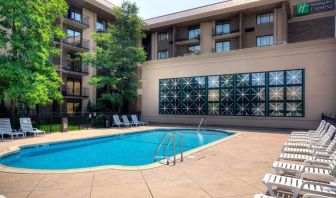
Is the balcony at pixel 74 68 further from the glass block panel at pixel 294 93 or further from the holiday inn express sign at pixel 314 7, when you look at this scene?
the holiday inn express sign at pixel 314 7

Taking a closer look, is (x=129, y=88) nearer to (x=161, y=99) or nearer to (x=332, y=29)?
(x=161, y=99)

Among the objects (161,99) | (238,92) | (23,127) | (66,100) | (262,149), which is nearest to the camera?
(262,149)

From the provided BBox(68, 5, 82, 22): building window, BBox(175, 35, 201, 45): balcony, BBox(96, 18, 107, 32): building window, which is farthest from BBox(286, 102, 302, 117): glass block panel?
BBox(68, 5, 82, 22): building window

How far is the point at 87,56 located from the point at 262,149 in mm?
17451

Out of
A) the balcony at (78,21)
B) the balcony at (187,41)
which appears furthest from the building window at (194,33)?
the balcony at (78,21)

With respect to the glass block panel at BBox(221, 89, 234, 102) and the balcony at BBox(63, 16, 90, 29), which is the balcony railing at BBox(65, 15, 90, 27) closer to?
the balcony at BBox(63, 16, 90, 29)

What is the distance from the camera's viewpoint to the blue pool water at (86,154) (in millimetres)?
8805

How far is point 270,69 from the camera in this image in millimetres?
19828

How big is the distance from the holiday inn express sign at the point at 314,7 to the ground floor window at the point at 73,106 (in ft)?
88.9

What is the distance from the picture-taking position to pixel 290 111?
19.0 m

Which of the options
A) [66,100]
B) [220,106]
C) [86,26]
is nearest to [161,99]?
[220,106]

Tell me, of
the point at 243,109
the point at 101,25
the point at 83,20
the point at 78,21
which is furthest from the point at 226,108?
the point at 101,25

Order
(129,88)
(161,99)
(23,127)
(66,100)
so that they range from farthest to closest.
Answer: (66,100)
(161,99)
(129,88)
(23,127)

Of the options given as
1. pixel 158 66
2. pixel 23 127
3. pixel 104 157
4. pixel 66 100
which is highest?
pixel 158 66
